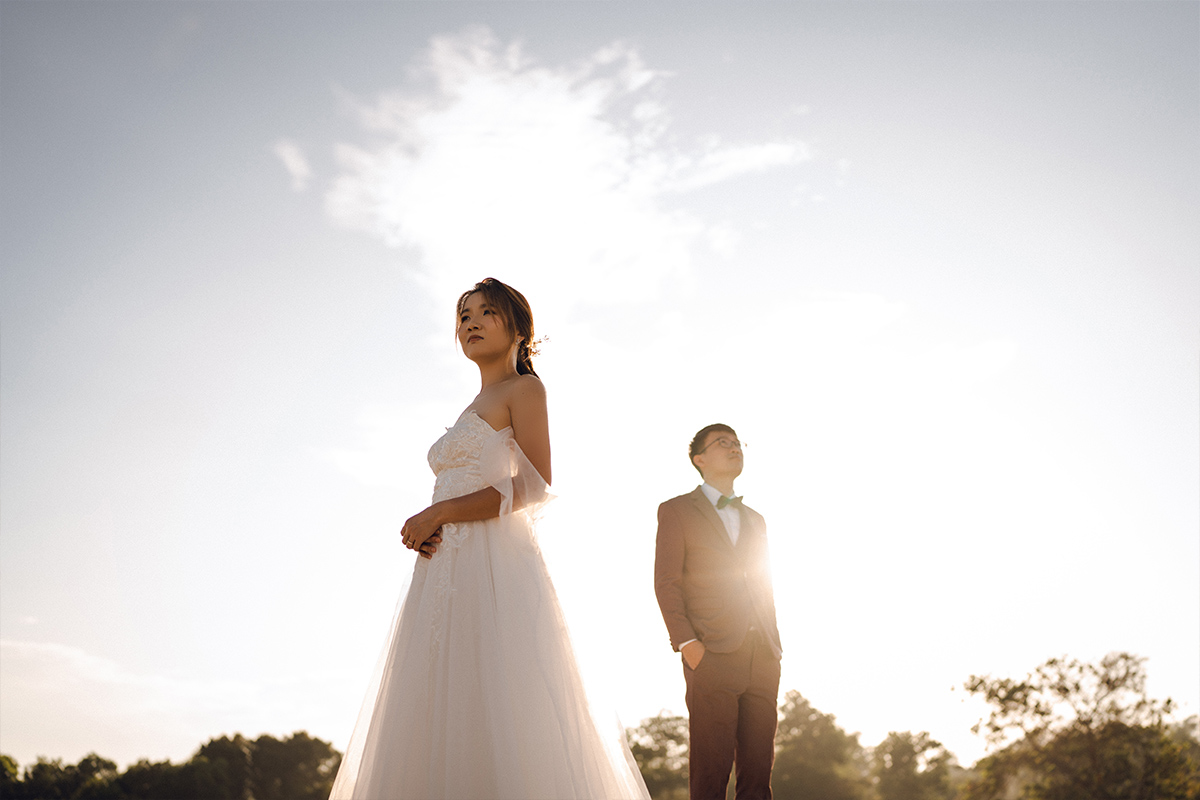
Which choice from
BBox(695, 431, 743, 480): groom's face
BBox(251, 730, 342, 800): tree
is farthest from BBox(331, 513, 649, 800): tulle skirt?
BBox(251, 730, 342, 800): tree

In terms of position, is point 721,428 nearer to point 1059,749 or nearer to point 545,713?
point 545,713

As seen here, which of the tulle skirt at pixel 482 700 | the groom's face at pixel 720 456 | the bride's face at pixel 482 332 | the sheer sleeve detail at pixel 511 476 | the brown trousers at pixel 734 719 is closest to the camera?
the tulle skirt at pixel 482 700

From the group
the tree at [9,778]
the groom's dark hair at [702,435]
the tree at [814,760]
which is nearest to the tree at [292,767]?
the tree at [9,778]

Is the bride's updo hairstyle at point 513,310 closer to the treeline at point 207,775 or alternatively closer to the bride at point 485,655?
the bride at point 485,655

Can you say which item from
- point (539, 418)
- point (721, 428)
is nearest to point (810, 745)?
point (721, 428)

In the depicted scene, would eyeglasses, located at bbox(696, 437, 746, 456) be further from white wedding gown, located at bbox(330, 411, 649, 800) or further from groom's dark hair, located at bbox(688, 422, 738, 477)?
white wedding gown, located at bbox(330, 411, 649, 800)

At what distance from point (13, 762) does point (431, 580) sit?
4015cm

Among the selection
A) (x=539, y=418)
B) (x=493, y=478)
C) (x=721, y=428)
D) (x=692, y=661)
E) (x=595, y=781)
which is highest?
(x=721, y=428)

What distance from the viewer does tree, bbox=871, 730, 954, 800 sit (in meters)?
34.1

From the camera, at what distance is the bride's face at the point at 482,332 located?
3.88m

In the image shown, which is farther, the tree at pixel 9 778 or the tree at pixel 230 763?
the tree at pixel 230 763

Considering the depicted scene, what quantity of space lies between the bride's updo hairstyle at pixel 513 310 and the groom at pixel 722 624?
1.75 m

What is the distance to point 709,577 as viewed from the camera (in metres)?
4.96

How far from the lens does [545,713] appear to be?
2949mm
